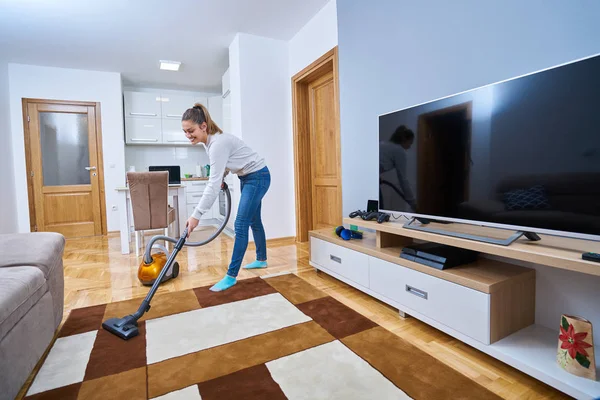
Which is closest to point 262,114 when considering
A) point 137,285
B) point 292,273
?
point 292,273

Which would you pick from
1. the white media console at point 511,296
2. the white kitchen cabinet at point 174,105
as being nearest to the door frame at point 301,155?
the white media console at point 511,296

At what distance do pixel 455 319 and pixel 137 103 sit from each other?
5.49 meters

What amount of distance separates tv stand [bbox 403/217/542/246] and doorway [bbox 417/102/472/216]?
0.09m

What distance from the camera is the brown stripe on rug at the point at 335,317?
5.26 ft

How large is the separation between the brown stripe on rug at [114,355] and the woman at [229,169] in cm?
65

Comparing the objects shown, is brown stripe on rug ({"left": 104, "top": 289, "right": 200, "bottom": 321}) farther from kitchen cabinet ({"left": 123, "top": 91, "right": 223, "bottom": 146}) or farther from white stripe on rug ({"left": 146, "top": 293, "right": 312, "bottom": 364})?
kitchen cabinet ({"left": 123, "top": 91, "right": 223, "bottom": 146})

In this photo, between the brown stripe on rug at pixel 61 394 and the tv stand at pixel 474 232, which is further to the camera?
the tv stand at pixel 474 232

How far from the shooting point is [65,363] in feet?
4.50

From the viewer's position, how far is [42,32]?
341 cm

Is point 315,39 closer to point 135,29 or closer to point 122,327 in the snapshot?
point 135,29

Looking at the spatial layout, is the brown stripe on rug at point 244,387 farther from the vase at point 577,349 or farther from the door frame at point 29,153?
the door frame at point 29,153

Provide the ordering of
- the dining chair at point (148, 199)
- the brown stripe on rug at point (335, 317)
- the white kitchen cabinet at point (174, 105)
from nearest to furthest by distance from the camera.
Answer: the brown stripe on rug at point (335, 317)
the dining chair at point (148, 199)
the white kitchen cabinet at point (174, 105)

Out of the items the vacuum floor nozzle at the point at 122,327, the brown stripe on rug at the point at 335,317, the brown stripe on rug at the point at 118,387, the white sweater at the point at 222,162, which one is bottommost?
the brown stripe on rug at the point at 118,387

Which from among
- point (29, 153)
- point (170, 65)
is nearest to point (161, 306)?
point (170, 65)
